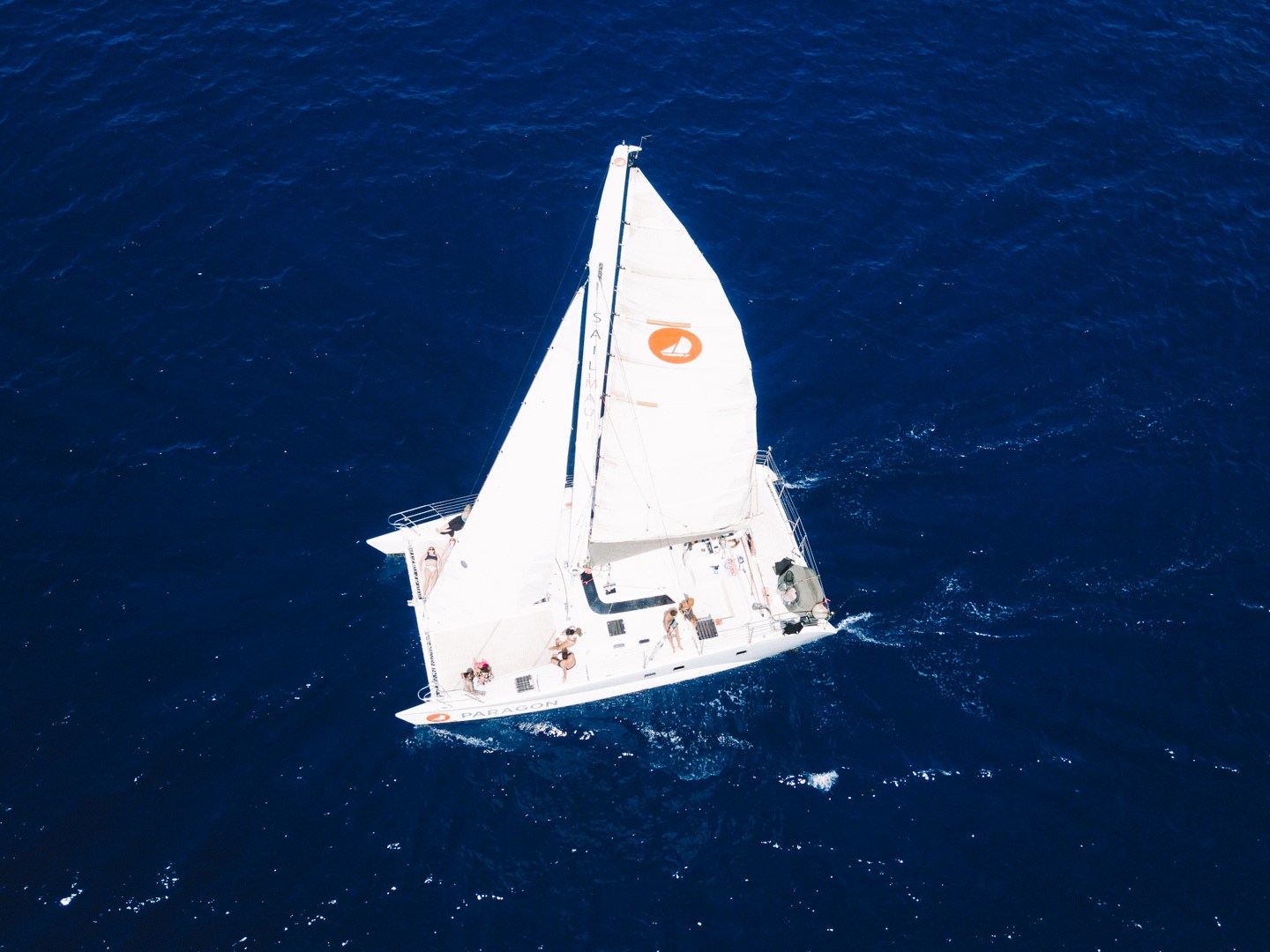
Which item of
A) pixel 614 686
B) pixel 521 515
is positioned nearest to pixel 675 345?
pixel 521 515

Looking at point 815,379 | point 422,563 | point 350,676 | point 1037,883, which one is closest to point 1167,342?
point 815,379

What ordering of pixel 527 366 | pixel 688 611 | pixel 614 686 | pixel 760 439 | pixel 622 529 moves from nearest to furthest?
1. pixel 614 686
2. pixel 622 529
3. pixel 688 611
4. pixel 760 439
5. pixel 527 366

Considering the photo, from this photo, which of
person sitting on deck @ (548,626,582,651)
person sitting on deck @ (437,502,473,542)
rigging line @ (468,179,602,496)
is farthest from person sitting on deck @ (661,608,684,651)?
rigging line @ (468,179,602,496)

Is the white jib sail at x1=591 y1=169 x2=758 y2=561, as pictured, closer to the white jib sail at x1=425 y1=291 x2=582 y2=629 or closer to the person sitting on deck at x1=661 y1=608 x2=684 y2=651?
the white jib sail at x1=425 y1=291 x2=582 y2=629

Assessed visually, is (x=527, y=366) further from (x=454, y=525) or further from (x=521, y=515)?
(x=521, y=515)

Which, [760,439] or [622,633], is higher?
[760,439]

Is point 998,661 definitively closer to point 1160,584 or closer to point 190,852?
point 1160,584
